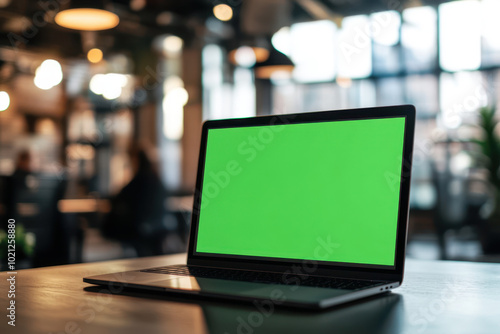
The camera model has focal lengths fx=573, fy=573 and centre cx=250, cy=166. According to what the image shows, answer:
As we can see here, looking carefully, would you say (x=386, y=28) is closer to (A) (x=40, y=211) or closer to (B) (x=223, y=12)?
(B) (x=223, y=12)

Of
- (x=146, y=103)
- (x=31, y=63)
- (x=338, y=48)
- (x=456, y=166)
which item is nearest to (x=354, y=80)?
(x=338, y=48)

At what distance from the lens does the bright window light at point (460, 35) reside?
23.7ft

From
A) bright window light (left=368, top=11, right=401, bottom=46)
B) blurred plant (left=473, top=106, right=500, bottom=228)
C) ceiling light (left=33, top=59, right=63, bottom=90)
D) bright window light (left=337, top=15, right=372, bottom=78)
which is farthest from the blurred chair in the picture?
bright window light (left=368, top=11, right=401, bottom=46)

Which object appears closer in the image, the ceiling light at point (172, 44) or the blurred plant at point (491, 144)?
the blurred plant at point (491, 144)

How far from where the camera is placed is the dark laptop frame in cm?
83

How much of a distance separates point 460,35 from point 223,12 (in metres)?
3.10

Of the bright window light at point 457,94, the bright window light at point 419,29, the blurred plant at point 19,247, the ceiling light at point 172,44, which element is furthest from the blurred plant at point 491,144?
the ceiling light at point 172,44

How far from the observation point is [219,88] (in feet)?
28.4

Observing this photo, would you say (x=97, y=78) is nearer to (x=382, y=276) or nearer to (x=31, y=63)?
(x=31, y=63)

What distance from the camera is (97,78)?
7574 mm

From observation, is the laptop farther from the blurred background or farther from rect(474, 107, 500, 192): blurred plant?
rect(474, 107, 500, 192): blurred plant

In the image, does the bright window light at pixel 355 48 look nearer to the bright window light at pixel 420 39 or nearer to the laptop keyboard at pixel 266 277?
the bright window light at pixel 420 39

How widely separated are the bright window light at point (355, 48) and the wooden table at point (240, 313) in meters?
7.26

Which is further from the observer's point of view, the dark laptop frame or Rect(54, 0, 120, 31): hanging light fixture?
Rect(54, 0, 120, 31): hanging light fixture
